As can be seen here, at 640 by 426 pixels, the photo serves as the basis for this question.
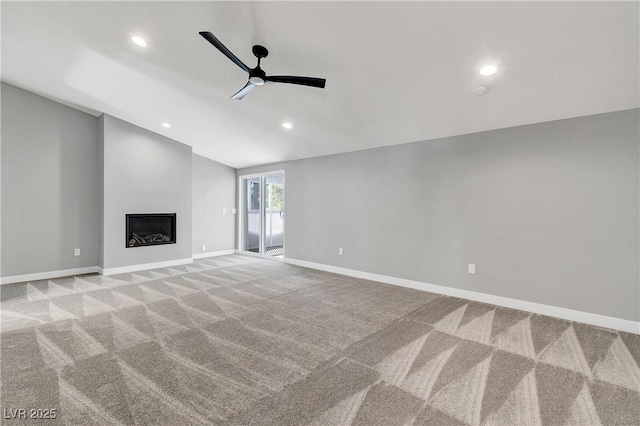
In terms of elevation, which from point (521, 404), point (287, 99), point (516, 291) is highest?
point (287, 99)

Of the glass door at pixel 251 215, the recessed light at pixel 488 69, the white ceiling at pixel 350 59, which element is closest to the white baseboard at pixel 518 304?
the white ceiling at pixel 350 59

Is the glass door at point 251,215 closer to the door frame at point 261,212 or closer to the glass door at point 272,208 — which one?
the door frame at point 261,212

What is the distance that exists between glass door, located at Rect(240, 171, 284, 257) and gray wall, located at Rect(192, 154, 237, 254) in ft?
1.04

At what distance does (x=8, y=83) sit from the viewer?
4520 mm

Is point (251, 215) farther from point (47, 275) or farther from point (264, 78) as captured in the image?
point (264, 78)

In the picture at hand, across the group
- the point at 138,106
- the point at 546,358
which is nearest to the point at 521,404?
the point at 546,358

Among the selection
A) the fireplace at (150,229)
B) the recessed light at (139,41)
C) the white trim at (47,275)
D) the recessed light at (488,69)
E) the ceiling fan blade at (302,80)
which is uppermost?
the recessed light at (139,41)

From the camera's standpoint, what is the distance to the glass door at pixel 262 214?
24.2ft

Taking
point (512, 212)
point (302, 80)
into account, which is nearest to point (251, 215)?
point (302, 80)

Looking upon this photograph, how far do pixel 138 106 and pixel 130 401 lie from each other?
4528mm

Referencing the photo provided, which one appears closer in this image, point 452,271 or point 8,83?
point 452,271

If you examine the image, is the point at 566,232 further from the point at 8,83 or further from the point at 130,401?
the point at 8,83

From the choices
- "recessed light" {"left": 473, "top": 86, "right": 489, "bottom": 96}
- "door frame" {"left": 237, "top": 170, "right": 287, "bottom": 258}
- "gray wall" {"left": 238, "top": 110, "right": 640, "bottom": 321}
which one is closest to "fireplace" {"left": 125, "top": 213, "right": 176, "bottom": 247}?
"door frame" {"left": 237, "top": 170, "right": 287, "bottom": 258}

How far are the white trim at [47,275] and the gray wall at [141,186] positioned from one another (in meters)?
0.55
